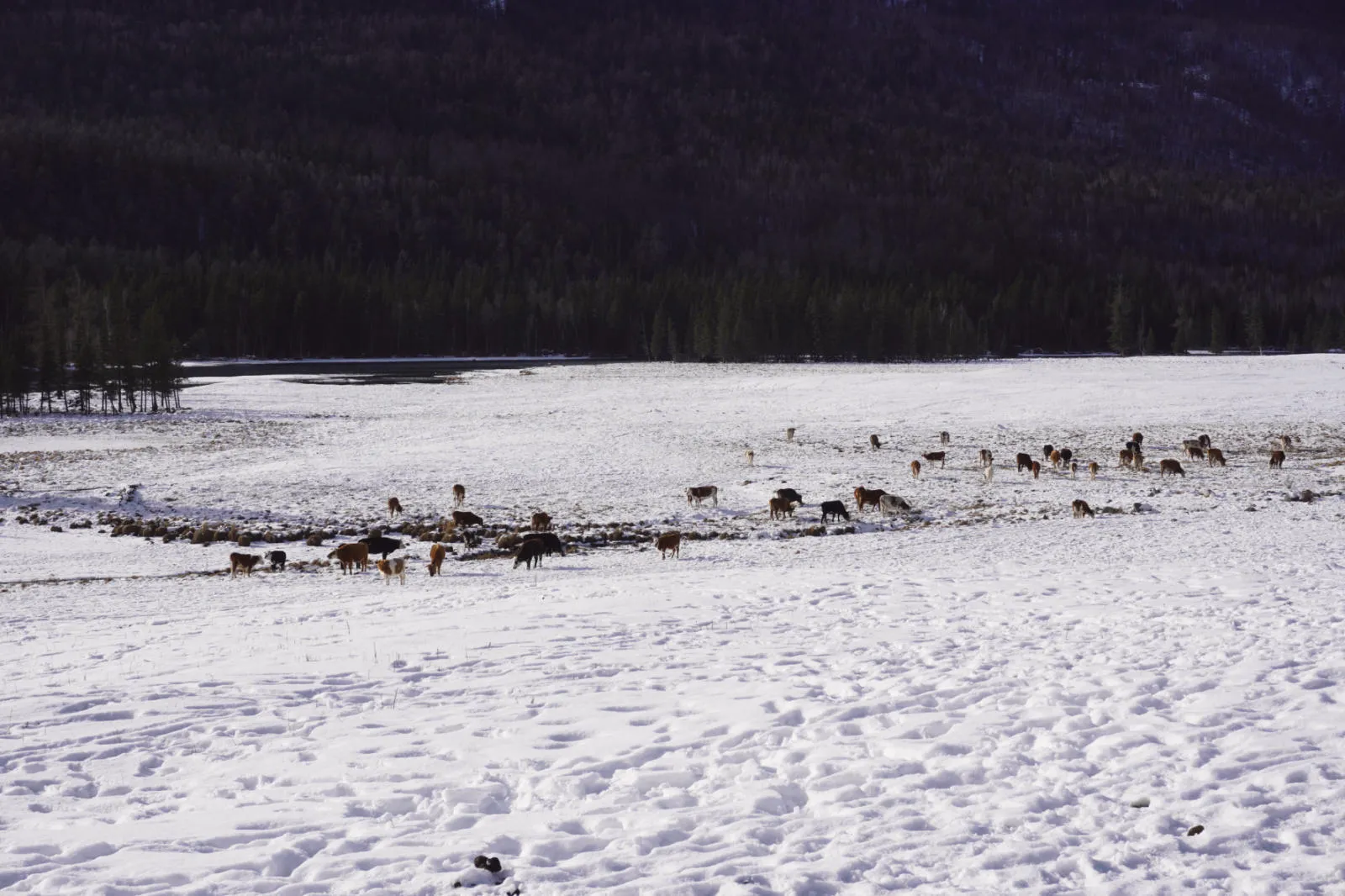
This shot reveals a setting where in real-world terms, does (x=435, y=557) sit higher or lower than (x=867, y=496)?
lower

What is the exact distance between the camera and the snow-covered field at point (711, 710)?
6.78 metres

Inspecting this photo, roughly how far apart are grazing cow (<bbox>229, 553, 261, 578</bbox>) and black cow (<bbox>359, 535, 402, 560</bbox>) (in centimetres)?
236

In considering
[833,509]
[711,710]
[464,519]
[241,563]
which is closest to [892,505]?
[833,509]

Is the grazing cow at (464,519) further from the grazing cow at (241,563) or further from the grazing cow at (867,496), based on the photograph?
the grazing cow at (867,496)

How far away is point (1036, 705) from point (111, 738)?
8.75 metres

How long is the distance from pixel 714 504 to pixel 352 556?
10.8 metres

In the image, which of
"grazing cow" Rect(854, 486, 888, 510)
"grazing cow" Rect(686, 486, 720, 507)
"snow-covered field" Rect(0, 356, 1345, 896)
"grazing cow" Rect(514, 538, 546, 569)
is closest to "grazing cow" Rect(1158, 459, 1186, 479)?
"snow-covered field" Rect(0, 356, 1345, 896)

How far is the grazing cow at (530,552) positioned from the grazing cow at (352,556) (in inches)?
128

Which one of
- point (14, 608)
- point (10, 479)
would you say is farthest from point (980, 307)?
point (14, 608)

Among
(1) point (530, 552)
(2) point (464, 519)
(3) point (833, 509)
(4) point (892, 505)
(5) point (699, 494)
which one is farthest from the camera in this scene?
(5) point (699, 494)

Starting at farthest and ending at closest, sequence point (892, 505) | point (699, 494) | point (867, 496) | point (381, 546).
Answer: point (699, 494) < point (867, 496) < point (892, 505) < point (381, 546)

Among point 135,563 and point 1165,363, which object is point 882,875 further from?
point 1165,363

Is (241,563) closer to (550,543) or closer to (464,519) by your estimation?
(464,519)

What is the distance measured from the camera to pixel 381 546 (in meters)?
21.9
